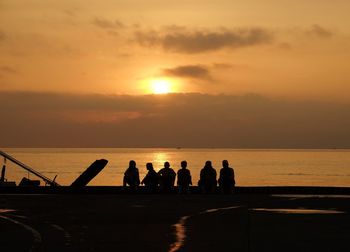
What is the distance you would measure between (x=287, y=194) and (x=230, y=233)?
51.0 feet

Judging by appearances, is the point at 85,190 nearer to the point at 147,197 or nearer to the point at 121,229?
the point at 147,197

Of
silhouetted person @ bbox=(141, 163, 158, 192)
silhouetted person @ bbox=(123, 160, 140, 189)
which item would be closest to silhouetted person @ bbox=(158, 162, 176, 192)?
silhouetted person @ bbox=(141, 163, 158, 192)

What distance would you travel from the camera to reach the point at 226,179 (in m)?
31.4

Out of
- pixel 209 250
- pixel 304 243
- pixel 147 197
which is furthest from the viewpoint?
pixel 147 197

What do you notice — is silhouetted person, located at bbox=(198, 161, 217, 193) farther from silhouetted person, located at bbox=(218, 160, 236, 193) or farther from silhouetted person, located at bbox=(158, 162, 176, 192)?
silhouetted person, located at bbox=(158, 162, 176, 192)

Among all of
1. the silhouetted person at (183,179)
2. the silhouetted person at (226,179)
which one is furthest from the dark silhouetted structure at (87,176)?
the silhouetted person at (226,179)

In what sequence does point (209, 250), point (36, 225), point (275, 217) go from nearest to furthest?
point (209, 250), point (36, 225), point (275, 217)

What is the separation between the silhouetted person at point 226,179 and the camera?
31.1 meters

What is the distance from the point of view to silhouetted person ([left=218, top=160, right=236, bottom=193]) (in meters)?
31.1

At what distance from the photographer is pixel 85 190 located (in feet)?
110

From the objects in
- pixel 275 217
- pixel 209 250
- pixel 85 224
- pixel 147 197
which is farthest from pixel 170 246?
pixel 147 197

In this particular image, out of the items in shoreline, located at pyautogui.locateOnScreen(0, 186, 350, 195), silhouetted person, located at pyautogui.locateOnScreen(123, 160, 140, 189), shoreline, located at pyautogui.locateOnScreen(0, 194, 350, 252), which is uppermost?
silhouetted person, located at pyautogui.locateOnScreen(123, 160, 140, 189)

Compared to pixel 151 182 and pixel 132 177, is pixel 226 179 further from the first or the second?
pixel 132 177

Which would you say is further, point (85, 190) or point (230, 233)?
point (85, 190)
